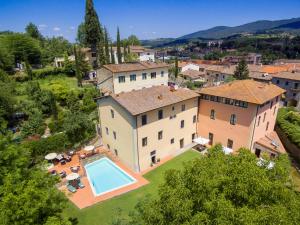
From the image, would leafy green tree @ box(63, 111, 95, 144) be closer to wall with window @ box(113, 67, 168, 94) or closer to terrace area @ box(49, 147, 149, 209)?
terrace area @ box(49, 147, 149, 209)

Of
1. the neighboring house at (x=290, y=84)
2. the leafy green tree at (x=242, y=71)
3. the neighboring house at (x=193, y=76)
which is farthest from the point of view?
the neighboring house at (x=193, y=76)

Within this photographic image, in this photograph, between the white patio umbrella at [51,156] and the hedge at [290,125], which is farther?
the hedge at [290,125]

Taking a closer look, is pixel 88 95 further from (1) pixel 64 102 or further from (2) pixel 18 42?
(2) pixel 18 42

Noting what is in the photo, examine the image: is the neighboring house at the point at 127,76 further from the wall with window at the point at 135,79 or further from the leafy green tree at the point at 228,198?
the leafy green tree at the point at 228,198

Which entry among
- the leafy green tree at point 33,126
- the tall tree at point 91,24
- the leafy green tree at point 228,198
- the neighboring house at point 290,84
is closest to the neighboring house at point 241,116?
the leafy green tree at point 228,198

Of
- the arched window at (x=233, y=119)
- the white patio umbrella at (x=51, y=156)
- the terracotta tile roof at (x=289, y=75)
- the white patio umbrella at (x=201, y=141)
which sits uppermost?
the terracotta tile roof at (x=289, y=75)

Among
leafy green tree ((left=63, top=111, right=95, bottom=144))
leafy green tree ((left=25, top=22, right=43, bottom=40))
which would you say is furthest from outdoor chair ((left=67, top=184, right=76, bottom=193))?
leafy green tree ((left=25, top=22, right=43, bottom=40))

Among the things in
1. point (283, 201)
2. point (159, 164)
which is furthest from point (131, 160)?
point (283, 201)
